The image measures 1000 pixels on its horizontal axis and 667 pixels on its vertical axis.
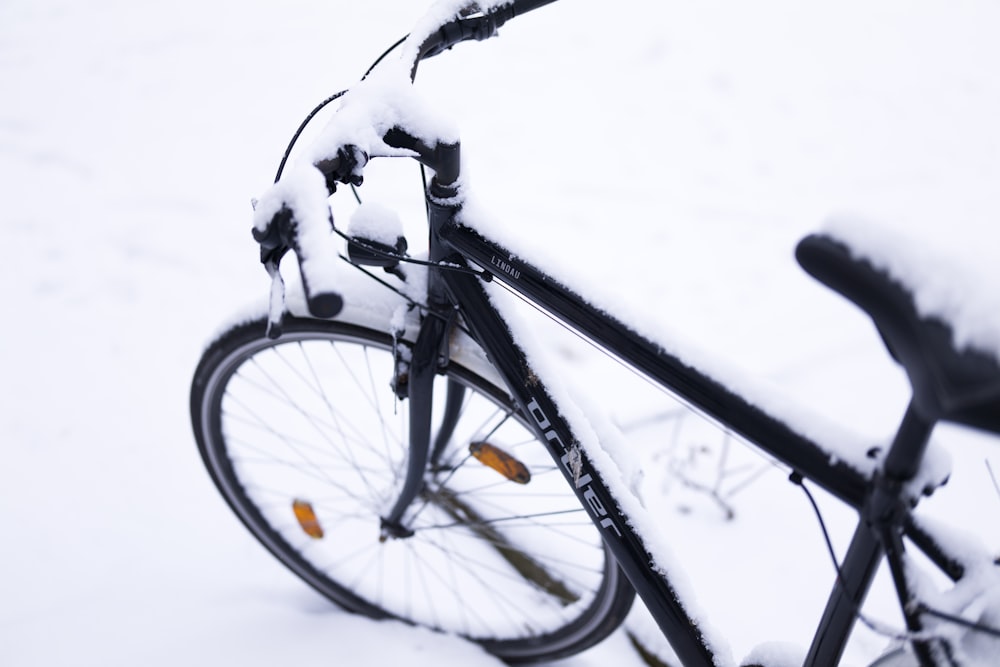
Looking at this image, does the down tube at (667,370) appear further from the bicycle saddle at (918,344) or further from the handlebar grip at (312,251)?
the handlebar grip at (312,251)

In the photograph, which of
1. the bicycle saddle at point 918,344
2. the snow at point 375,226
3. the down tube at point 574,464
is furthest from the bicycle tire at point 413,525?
the bicycle saddle at point 918,344

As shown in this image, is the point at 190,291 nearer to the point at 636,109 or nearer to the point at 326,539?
the point at 326,539

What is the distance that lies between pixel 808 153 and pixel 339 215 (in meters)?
2.03

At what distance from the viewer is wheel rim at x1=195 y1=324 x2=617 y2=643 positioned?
1.38 m

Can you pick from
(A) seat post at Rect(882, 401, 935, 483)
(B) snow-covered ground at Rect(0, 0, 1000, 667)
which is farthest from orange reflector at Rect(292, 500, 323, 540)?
(A) seat post at Rect(882, 401, 935, 483)

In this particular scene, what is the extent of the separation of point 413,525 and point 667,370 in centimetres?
96

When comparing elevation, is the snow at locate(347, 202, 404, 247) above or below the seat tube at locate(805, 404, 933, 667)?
above

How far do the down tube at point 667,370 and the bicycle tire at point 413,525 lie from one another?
457 mm

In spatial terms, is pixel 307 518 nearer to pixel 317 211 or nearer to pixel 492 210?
pixel 492 210

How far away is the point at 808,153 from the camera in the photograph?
2.72 m

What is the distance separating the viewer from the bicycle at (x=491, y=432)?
61 cm

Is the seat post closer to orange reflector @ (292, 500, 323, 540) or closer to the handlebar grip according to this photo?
the handlebar grip

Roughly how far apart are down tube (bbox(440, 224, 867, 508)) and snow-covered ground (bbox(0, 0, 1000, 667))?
1.3 inches

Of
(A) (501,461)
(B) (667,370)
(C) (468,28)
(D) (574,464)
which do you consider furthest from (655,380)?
(C) (468,28)
